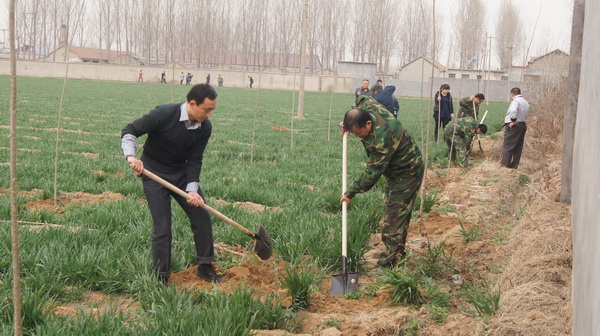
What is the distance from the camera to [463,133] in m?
11.6

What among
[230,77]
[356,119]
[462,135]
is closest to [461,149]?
[462,135]

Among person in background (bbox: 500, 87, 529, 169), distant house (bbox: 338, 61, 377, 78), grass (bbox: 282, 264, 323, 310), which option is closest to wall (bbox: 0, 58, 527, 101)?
distant house (bbox: 338, 61, 377, 78)

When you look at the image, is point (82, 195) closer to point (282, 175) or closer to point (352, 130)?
point (282, 175)

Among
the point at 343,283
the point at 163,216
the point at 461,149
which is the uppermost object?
the point at 461,149

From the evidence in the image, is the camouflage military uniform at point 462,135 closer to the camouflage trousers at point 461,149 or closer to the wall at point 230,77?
the camouflage trousers at point 461,149

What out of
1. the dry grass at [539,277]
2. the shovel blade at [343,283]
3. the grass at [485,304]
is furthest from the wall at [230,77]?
the grass at [485,304]

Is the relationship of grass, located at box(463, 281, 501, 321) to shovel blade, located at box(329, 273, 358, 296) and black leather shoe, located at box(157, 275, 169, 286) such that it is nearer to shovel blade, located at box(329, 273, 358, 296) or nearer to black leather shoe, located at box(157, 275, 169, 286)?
shovel blade, located at box(329, 273, 358, 296)

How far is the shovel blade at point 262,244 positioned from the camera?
196 inches

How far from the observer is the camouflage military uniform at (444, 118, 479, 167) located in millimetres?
11578

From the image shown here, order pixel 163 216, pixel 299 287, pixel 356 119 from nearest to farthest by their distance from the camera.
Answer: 1. pixel 299 287
2. pixel 163 216
3. pixel 356 119

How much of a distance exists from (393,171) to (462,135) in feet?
22.0

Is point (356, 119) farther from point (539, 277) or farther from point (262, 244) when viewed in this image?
point (539, 277)

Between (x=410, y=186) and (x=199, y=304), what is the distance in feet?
7.48

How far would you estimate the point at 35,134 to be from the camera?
13.5m
